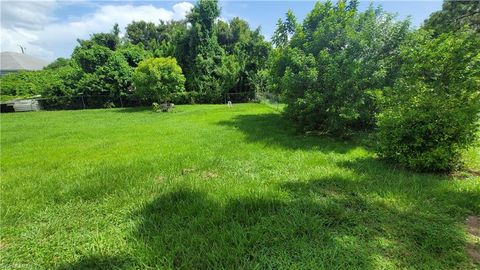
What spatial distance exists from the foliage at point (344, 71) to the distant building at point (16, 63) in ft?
190

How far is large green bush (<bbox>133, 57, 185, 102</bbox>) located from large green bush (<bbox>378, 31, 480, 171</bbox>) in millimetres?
14333

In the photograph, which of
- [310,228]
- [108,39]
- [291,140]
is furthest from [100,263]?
[108,39]

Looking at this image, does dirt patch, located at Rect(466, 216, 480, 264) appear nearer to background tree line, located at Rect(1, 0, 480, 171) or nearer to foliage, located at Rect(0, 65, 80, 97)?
background tree line, located at Rect(1, 0, 480, 171)

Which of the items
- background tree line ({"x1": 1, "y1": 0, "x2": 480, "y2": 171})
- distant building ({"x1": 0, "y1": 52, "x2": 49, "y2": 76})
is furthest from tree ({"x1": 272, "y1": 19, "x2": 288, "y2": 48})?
distant building ({"x1": 0, "y1": 52, "x2": 49, "y2": 76})

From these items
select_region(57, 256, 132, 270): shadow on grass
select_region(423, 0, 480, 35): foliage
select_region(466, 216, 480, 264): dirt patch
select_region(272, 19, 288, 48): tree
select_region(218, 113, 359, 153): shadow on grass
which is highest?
select_region(423, 0, 480, 35): foliage

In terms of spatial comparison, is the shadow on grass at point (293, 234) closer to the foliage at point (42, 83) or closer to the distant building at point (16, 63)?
the foliage at point (42, 83)

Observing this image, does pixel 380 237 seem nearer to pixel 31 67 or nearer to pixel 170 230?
pixel 170 230

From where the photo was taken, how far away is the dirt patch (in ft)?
7.00

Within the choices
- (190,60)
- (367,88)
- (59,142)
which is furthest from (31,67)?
(367,88)

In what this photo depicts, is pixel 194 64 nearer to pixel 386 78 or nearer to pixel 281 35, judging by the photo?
pixel 281 35

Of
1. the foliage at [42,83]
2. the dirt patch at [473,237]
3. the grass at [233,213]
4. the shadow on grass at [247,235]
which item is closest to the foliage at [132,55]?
the foliage at [42,83]

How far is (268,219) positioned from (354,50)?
244 inches

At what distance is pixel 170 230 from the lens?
2.53m

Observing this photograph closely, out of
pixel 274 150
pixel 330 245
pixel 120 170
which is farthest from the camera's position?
pixel 274 150
